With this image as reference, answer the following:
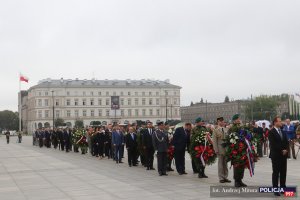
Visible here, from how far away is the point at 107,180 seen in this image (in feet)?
44.5

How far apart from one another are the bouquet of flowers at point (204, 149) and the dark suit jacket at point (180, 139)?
4.98 feet

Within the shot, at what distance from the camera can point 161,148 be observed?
14.8m

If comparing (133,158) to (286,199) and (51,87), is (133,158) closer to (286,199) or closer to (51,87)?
(286,199)

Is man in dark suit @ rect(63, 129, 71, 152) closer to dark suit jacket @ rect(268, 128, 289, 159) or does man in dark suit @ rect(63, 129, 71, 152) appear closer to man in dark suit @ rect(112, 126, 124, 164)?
man in dark suit @ rect(112, 126, 124, 164)

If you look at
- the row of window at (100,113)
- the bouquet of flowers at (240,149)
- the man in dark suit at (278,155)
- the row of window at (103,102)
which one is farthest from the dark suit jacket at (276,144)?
the row of window at (103,102)

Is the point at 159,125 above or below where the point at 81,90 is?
below

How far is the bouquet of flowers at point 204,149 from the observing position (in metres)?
13.1

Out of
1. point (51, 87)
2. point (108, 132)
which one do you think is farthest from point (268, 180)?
point (51, 87)

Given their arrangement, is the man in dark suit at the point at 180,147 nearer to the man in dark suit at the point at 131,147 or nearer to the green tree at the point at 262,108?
the man in dark suit at the point at 131,147

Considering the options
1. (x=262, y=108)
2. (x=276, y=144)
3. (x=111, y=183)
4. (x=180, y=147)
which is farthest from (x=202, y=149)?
(x=262, y=108)

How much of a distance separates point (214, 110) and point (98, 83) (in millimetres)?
49982

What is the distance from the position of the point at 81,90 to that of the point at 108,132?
125 m

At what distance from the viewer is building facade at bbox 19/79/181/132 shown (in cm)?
14288

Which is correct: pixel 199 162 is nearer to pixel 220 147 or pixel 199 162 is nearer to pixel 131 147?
pixel 220 147
